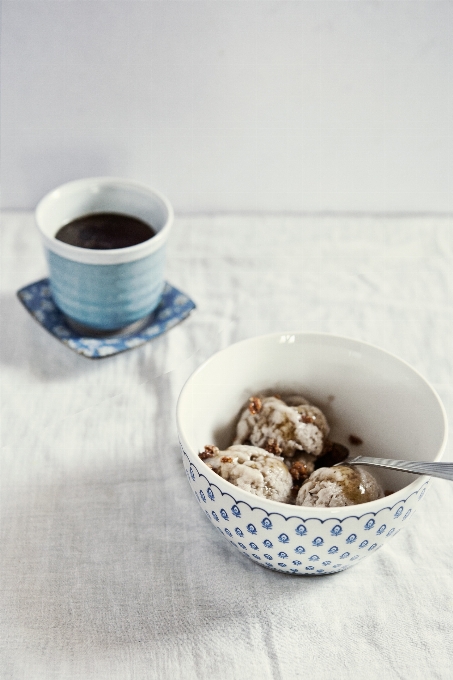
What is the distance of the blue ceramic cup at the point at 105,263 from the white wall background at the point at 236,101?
0.41 feet

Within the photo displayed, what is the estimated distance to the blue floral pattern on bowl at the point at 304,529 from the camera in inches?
19.4

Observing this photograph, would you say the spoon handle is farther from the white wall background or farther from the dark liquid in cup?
the white wall background

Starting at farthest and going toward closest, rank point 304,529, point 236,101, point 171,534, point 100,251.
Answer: point 236,101, point 100,251, point 171,534, point 304,529

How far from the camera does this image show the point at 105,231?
867 mm

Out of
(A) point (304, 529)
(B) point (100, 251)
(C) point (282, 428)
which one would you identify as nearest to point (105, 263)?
(B) point (100, 251)

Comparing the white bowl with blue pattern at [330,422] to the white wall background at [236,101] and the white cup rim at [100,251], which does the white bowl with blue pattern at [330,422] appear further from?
the white wall background at [236,101]

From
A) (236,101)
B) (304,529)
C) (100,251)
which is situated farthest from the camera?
(236,101)

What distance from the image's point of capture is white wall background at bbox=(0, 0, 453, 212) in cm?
88

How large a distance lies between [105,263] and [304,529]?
1.39 feet

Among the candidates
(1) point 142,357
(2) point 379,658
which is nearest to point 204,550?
(2) point 379,658

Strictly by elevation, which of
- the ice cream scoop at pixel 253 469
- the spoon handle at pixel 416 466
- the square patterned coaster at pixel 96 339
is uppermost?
the spoon handle at pixel 416 466

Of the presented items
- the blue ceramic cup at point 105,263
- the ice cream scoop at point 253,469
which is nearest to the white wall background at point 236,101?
the blue ceramic cup at point 105,263

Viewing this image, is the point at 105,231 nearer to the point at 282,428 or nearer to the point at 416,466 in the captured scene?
the point at 282,428

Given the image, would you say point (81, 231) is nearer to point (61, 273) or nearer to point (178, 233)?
point (61, 273)
